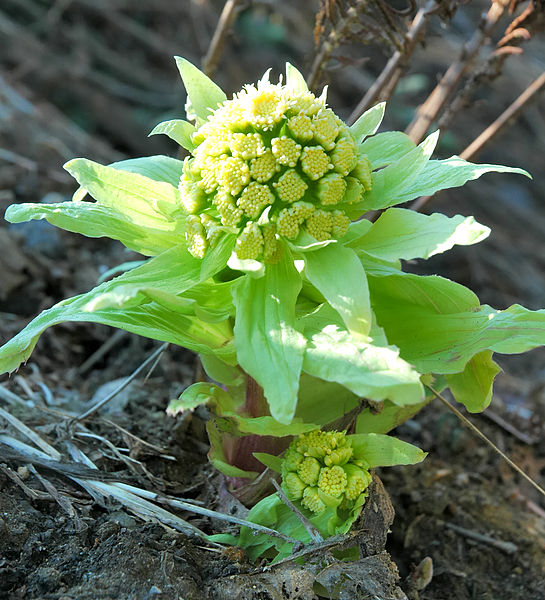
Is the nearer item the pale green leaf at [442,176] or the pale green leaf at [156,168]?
the pale green leaf at [442,176]

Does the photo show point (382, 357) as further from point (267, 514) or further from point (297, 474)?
point (267, 514)

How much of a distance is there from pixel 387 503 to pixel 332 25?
1.39 meters

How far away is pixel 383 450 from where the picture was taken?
1.33m

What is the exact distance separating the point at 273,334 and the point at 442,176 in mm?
504

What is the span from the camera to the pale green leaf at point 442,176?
1.33 metres

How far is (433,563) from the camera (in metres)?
1.68

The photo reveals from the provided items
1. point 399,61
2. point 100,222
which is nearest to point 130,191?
point 100,222

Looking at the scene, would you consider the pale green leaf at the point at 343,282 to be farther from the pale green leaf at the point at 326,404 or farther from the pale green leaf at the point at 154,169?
the pale green leaf at the point at 154,169

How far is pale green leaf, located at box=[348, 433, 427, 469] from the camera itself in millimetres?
1298

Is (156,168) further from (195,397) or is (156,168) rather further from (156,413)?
(156,413)

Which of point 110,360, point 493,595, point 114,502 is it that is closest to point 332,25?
point 110,360

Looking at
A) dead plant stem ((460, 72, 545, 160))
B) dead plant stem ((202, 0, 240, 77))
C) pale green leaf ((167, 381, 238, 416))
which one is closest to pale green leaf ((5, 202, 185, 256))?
pale green leaf ((167, 381, 238, 416))

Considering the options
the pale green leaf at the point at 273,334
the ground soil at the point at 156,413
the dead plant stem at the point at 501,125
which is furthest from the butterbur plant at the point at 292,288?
the dead plant stem at the point at 501,125

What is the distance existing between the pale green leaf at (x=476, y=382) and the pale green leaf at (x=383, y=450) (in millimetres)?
219
